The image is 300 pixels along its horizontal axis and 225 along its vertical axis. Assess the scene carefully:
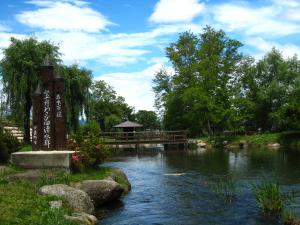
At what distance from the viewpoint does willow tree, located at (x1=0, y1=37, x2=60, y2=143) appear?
3184cm

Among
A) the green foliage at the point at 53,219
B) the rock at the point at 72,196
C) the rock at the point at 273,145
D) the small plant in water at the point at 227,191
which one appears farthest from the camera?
the rock at the point at 273,145

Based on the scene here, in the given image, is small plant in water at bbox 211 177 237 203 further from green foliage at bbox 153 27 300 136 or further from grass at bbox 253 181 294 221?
green foliage at bbox 153 27 300 136

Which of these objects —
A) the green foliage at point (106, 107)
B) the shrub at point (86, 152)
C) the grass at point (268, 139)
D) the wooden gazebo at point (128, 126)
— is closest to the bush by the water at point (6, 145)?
the shrub at point (86, 152)

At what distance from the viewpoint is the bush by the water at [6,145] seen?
19703 mm

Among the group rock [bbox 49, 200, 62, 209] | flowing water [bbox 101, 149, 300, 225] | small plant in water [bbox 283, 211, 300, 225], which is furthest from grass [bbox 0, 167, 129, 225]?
small plant in water [bbox 283, 211, 300, 225]

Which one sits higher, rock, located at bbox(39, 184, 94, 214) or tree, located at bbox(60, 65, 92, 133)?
tree, located at bbox(60, 65, 92, 133)

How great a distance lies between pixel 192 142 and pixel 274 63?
1561 cm

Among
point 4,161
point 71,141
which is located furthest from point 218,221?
point 4,161

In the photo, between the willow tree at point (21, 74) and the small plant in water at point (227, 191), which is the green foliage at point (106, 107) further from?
the small plant in water at point (227, 191)

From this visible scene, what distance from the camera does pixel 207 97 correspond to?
Result: 56656mm

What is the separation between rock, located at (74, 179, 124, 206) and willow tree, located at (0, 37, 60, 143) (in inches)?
720

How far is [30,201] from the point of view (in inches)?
457

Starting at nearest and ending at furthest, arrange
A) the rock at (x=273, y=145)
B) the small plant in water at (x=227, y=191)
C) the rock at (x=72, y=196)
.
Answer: the rock at (x=72, y=196) → the small plant in water at (x=227, y=191) → the rock at (x=273, y=145)

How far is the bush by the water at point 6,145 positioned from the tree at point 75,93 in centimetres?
1452
